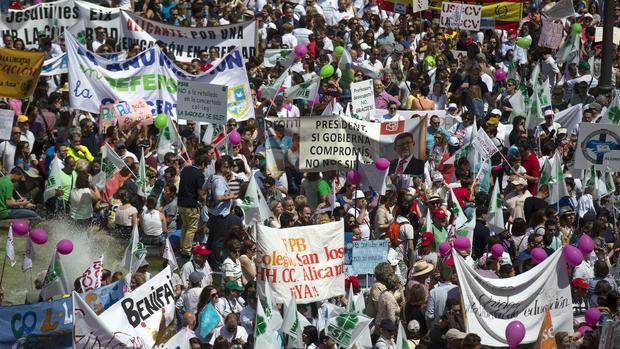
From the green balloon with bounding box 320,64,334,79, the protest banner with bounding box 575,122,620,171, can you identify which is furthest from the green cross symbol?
the green balloon with bounding box 320,64,334,79

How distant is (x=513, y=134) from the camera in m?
26.3

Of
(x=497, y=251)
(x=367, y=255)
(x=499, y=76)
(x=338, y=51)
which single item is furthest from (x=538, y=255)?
(x=499, y=76)

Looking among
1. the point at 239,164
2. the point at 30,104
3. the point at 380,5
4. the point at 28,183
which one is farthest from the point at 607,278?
the point at 380,5

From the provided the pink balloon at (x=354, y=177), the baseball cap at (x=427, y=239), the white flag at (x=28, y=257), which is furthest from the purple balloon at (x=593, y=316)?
the white flag at (x=28, y=257)

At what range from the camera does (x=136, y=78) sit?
26969mm

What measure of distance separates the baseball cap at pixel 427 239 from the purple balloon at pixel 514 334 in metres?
2.21

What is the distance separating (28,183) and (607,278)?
8.15 m

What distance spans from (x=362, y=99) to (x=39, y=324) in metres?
8.95

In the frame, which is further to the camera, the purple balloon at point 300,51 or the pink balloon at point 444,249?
the purple balloon at point 300,51

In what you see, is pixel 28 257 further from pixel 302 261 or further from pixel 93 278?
pixel 302 261

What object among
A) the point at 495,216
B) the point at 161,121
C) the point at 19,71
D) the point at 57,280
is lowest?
the point at 495,216

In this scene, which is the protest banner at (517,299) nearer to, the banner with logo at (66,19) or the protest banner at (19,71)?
the protest banner at (19,71)

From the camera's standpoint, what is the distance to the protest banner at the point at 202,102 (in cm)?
2441

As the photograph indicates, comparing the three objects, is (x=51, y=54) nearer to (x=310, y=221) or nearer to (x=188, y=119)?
(x=188, y=119)
